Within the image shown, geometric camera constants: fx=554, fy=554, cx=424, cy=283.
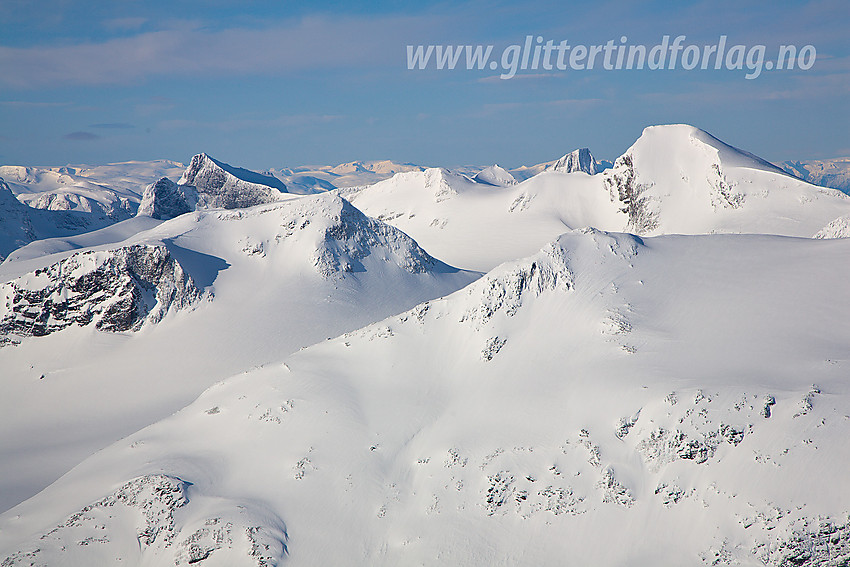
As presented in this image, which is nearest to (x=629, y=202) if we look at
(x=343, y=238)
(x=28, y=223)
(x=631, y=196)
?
(x=631, y=196)

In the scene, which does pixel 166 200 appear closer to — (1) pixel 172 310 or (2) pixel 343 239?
(2) pixel 343 239

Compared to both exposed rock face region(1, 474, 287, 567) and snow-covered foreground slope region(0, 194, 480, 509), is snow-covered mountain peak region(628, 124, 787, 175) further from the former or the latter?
exposed rock face region(1, 474, 287, 567)

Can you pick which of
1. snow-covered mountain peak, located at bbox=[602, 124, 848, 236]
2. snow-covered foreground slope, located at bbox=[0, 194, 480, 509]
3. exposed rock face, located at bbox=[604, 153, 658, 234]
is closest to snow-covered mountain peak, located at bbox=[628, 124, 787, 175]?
snow-covered mountain peak, located at bbox=[602, 124, 848, 236]

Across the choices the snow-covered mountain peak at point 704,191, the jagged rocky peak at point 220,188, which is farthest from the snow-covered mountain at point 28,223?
the snow-covered mountain peak at point 704,191

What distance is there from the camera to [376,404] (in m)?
42.0

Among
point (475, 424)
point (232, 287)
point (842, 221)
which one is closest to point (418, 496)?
point (475, 424)

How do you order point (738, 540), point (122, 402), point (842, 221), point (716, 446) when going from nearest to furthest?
point (738, 540)
point (716, 446)
point (122, 402)
point (842, 221)

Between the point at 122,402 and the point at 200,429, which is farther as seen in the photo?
the point at 122,402

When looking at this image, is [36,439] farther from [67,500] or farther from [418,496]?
[418,496]

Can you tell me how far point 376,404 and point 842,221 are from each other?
64.7 metres

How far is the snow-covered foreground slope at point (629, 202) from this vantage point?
92375 mm

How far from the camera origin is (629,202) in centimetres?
11581

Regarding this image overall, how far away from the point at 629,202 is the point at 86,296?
9865 centimetres

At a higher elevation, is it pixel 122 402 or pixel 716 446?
pixel 716 446
